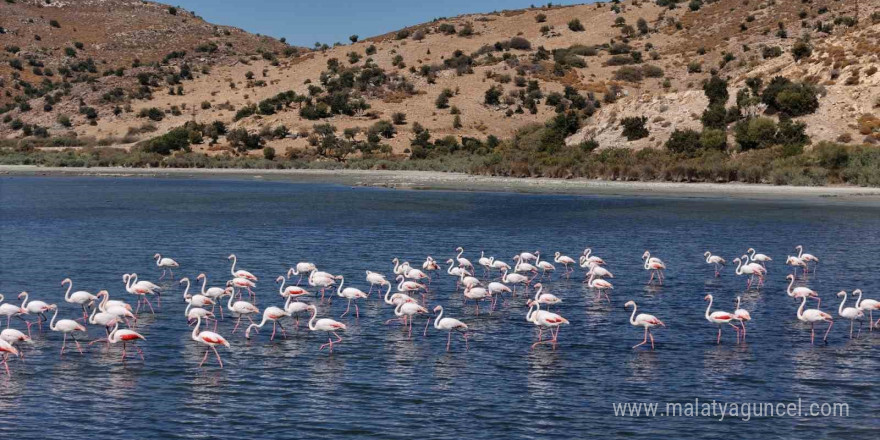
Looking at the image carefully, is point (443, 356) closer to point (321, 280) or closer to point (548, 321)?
point (548, 321)

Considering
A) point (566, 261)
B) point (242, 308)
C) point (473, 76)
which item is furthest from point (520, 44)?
point (242, 308)

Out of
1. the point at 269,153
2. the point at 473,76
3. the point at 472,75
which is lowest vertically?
the point at 269,153

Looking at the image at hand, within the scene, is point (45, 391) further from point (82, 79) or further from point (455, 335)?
point (82, 79)

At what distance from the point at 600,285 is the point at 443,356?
698 centimetres

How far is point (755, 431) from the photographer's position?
14703 millimetres

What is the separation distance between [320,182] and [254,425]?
2434 inches

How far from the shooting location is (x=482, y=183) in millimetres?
68438

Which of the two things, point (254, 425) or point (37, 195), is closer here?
point (254, 425)

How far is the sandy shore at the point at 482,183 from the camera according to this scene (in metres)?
56.1

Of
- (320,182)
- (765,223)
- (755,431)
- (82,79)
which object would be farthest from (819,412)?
(82,79)

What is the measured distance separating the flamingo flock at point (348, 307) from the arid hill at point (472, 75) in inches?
1828

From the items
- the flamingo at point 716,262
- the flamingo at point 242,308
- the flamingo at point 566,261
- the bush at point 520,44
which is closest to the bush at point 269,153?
the bush at point 520,44

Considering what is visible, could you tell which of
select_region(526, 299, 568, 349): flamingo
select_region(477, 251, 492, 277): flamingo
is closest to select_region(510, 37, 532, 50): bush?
select_region(477, 251, 492, 277): flamingo

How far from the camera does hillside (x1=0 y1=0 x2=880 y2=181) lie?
8025cm
